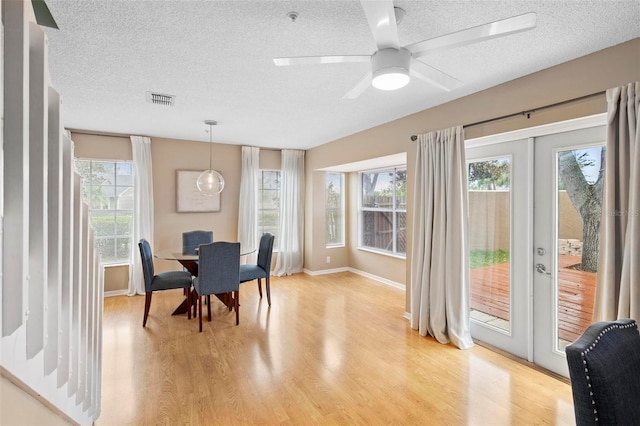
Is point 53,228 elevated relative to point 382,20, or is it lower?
lower

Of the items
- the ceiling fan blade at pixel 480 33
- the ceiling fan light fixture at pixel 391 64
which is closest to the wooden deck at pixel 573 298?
the ceiling fan blade at pixel 480 33

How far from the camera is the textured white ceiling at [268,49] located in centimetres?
180

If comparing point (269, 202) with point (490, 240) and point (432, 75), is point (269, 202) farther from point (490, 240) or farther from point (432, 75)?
point (432, 75)

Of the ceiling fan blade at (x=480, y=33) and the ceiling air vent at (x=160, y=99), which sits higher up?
the ceiling air vent at (x=160, y=99)

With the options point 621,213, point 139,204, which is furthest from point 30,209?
point 139,204

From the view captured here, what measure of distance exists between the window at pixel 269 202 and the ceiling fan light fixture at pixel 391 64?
15.2ft

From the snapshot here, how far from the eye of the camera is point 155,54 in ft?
7.61

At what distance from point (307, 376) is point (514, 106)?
2.89 metres

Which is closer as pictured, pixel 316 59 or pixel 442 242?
pixel 316 59

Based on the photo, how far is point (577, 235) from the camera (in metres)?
2.60

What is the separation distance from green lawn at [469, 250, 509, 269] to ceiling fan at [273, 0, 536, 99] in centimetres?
193

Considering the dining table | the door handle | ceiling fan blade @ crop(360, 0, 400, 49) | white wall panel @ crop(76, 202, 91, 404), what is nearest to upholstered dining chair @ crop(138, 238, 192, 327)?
the dining table

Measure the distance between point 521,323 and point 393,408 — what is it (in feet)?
5.16

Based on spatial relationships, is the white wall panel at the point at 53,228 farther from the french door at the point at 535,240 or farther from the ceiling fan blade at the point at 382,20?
the french door at the point at 535,240
